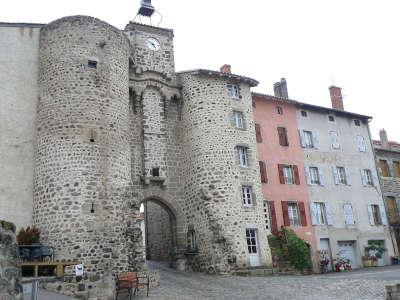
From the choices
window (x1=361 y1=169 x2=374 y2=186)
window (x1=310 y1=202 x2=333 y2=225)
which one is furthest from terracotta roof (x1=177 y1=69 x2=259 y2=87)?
window (x1=361 y1=169 x2=374 y2=186)

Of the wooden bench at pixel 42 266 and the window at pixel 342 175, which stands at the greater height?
the window at pixel 342 175

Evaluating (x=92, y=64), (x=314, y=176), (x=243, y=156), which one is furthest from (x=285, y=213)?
(x=92, y=64)

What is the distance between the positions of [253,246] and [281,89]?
12.0m

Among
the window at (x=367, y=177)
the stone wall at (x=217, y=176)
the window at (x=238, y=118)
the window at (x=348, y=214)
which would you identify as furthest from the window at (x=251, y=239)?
the window at (x=367, y=177)

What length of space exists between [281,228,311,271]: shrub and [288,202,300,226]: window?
1.77m

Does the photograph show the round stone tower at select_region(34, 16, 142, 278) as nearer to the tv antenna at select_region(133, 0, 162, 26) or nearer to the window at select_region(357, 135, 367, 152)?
the tv antenna at select_region(133, 0, 162, 26)

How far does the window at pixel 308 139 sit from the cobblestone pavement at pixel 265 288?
34.7 ft

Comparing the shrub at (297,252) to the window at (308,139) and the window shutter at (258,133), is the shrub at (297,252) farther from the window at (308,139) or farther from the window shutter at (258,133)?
the window at (308,139)

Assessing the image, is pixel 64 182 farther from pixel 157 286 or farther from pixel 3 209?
pixel 157 286

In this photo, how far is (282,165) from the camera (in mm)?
25062

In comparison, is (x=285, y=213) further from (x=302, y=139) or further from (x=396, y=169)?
(x=396, y=169)

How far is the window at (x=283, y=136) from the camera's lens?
84.4ft

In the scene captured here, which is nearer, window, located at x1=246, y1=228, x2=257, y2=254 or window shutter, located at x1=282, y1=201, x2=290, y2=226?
window, located at x1=246, y1=228, x2=257, y2=254

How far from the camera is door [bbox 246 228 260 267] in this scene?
790 inches
